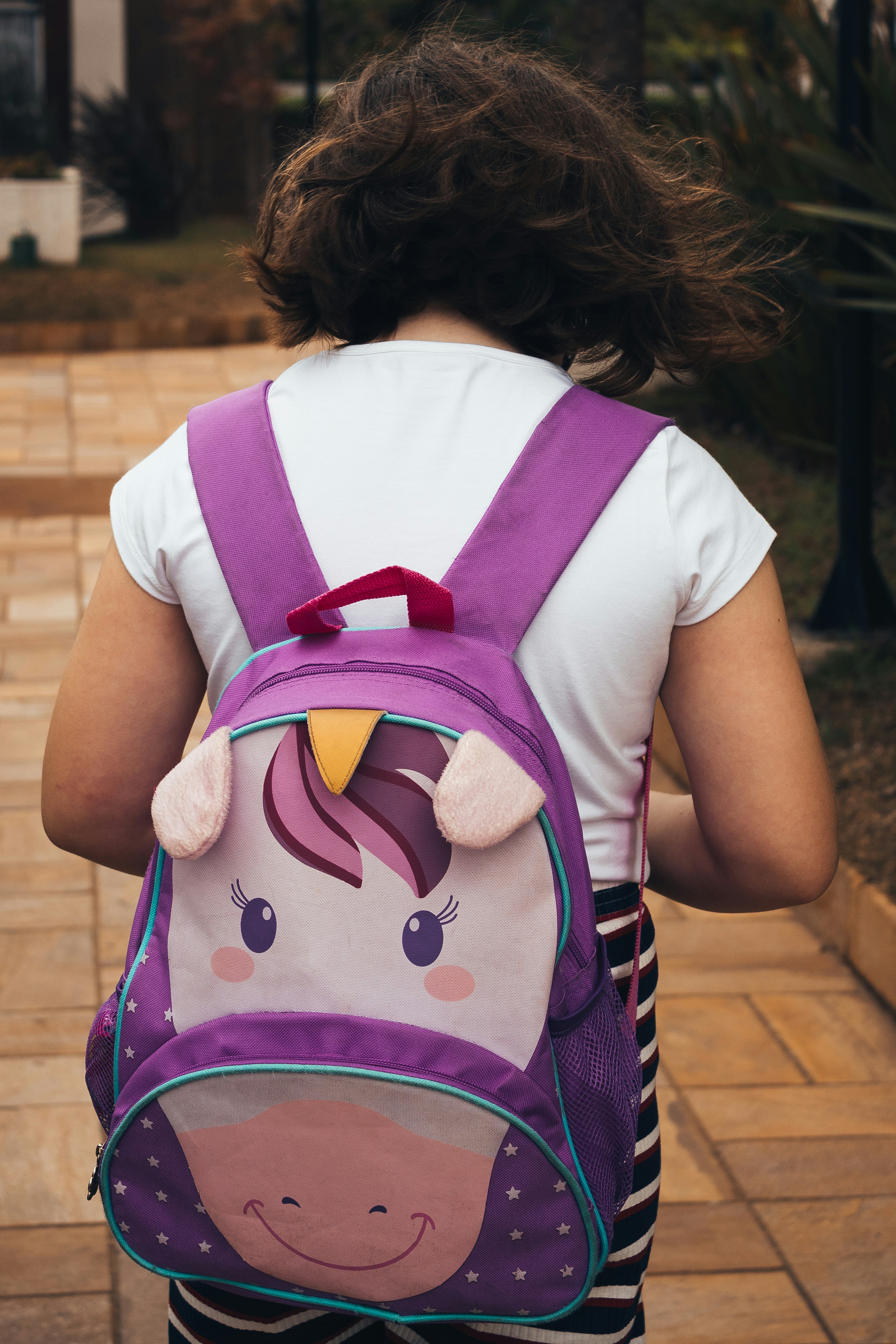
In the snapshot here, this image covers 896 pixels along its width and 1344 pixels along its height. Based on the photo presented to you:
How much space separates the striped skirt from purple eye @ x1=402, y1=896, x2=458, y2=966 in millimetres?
239

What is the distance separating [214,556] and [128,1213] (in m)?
0.53

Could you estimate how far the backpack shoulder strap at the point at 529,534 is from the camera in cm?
111

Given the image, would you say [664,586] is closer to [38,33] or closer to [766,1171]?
[766,1171]

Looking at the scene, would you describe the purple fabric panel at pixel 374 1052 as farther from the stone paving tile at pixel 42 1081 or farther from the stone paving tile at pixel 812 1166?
the stone paving tile at pixel 42 1081

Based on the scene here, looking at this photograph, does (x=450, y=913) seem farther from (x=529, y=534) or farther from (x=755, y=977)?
(x=755, y=977)

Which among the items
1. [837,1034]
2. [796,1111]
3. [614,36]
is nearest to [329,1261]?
[796,1111]

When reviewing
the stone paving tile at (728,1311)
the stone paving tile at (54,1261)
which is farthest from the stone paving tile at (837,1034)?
the stone paving tile at (54,1261)

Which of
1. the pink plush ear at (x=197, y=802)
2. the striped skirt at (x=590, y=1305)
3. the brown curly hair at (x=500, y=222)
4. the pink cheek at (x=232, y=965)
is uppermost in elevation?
the brown curly hair at (x=500, y=222)

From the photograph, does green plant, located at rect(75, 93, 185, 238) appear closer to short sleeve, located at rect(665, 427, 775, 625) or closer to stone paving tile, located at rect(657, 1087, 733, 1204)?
stone paving tile, located at rect(657, 1087, 733, 1204)

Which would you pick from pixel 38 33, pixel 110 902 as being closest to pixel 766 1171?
pixel 110 902

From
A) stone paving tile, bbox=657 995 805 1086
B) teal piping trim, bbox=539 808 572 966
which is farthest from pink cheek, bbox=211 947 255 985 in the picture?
stone paving tile, bbox=657 995 805 1086

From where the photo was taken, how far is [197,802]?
105cm

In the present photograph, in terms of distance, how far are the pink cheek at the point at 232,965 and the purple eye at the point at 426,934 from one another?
0.12 m

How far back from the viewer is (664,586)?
114cm
